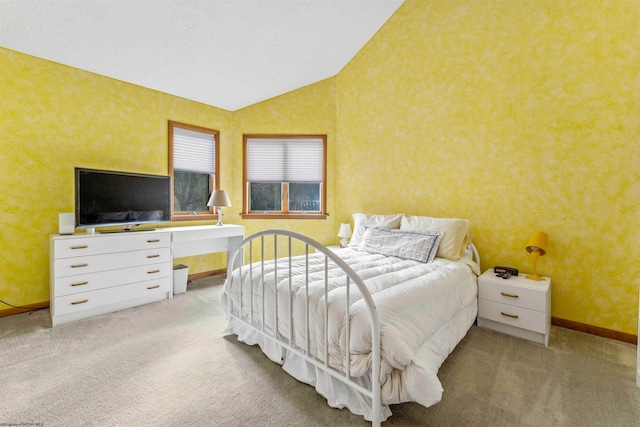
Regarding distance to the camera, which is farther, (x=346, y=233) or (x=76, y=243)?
(x=346, y=233)

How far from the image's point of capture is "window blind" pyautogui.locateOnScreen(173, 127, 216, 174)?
3896mm

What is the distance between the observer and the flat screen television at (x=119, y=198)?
9.11ft

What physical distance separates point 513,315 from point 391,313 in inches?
57.7

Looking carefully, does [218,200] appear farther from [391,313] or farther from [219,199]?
[391,313]

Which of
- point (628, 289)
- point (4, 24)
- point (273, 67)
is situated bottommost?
point (628, 289)

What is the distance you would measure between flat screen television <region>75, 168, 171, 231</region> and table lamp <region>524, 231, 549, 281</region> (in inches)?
147

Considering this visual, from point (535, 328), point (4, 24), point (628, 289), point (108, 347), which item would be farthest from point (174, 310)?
point (628, 289)

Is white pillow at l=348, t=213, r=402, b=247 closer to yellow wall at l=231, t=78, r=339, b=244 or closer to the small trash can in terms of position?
yellow wall at l=231, t=78, r=339, b=244

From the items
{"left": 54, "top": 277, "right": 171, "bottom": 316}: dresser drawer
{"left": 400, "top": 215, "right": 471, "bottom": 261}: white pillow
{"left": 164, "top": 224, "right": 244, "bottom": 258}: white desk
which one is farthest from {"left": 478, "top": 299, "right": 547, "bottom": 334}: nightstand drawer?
{"left": 54, "top": 277, "right": 171, "bottom": 316}: dresser drawer

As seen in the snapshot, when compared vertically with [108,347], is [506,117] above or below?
above

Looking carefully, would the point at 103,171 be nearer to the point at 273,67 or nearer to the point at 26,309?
the point at 26,309

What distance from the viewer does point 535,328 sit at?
7.39 ft

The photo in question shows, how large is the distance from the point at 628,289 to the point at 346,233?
8.55ft

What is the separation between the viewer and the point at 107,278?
2.80 metres
